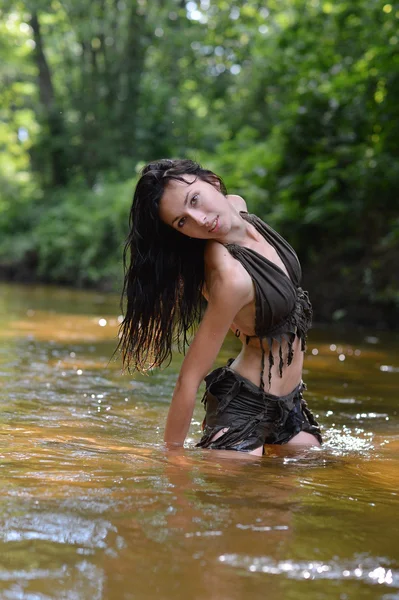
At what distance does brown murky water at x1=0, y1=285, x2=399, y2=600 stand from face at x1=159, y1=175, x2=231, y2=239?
97cm

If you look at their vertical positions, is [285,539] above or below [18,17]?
below

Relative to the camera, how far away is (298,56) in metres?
13.6

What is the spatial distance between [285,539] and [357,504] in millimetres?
523

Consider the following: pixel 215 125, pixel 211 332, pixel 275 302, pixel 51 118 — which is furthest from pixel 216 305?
pixel 51 118

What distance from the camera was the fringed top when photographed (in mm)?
3482

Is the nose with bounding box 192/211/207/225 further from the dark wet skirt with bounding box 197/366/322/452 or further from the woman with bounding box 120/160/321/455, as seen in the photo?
the dark wet skirt with bounding box 197/366/322/452

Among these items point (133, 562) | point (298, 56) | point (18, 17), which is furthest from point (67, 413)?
point (18, 17)

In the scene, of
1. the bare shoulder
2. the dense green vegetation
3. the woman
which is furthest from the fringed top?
the dense green vegetation

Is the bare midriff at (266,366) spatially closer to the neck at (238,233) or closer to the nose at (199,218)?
the neck at (238,233)

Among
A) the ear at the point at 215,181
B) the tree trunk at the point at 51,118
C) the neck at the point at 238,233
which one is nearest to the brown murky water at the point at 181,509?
the neck at the point at 238,233

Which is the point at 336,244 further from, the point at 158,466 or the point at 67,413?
the point at 158,466

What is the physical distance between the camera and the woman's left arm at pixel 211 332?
332 centimetres

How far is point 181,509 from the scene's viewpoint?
2.42 m

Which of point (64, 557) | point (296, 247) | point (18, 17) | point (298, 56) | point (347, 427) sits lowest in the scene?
point (64, 557)
